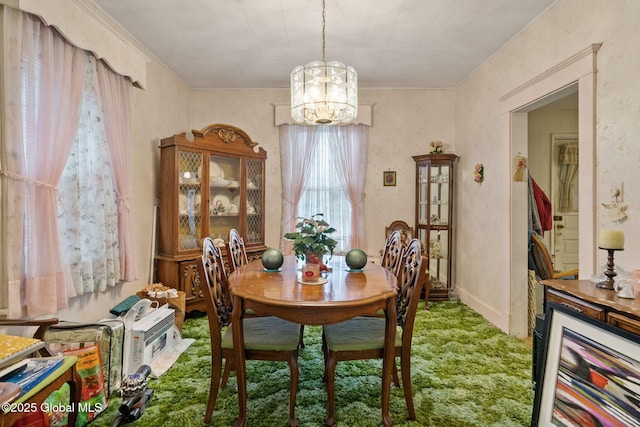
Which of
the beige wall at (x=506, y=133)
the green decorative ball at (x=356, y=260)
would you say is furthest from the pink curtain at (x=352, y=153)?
the green decorative ball at (x=356, y=260)

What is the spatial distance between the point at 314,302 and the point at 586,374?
1.27 meters

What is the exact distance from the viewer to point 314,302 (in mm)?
1549

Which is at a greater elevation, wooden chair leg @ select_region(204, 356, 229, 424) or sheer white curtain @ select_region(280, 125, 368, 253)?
sheer white curtain @ select_region(280, 125, 368, 253)

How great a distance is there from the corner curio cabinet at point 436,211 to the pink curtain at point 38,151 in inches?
138

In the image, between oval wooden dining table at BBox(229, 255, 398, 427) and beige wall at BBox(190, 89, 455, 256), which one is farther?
beige wall at BBox(190, 89, 455, 256)

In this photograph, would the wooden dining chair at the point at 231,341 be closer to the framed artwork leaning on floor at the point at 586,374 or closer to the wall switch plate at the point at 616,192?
the framed artwork leaning on floor at the point at 586,374

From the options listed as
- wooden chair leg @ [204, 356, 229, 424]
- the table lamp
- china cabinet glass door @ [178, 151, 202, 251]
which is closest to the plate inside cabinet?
china cabinet glass door @ [178, 151, 202, 251]

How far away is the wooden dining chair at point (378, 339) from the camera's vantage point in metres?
1.74

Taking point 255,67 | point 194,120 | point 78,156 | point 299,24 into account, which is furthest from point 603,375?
point 194,120

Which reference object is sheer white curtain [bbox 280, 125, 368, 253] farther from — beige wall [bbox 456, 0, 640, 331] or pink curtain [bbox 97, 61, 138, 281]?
pink curtain [bbox 97, 61, 138, 281]

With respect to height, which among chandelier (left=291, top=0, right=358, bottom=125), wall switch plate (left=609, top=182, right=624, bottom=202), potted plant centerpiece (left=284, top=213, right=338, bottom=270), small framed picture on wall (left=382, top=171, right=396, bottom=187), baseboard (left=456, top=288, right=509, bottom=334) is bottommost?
baseboard (left=456, top=288, right=509, bottom=334)

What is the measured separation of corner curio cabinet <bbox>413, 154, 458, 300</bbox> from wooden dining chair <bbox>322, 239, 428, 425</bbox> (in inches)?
85.3

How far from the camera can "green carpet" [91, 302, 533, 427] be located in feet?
5.89

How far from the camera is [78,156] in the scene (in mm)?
2328
